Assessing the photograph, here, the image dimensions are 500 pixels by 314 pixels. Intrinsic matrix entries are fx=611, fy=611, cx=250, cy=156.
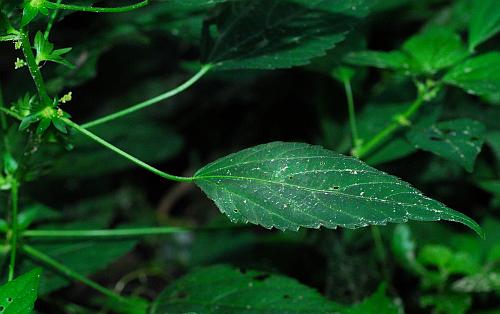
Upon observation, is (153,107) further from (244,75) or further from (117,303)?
(117,303)

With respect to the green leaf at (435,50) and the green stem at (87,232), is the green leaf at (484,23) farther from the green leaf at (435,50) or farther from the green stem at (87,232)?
the green stem at (87,232)

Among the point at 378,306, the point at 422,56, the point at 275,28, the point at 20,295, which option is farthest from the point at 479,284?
the point at 20,295

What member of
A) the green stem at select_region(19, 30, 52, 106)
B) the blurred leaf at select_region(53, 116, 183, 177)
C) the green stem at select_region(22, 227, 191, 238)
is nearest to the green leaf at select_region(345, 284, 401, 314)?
the green stem at select_region(22, 227, 191, 238)

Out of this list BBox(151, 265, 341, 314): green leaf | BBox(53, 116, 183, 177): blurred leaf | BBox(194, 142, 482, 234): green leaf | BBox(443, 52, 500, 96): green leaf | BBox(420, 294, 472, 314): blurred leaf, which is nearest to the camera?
BBox(194, 142, 482, 234): green leaf

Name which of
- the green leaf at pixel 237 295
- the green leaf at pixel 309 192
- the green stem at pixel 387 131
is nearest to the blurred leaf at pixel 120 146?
the green leaf at pixel 237 295

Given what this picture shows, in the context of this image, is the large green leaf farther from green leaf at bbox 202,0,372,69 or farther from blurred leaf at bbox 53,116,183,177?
blurred leaf at bbox 53,116,183,177

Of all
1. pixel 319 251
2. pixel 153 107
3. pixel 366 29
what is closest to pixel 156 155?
pixel 153 107
